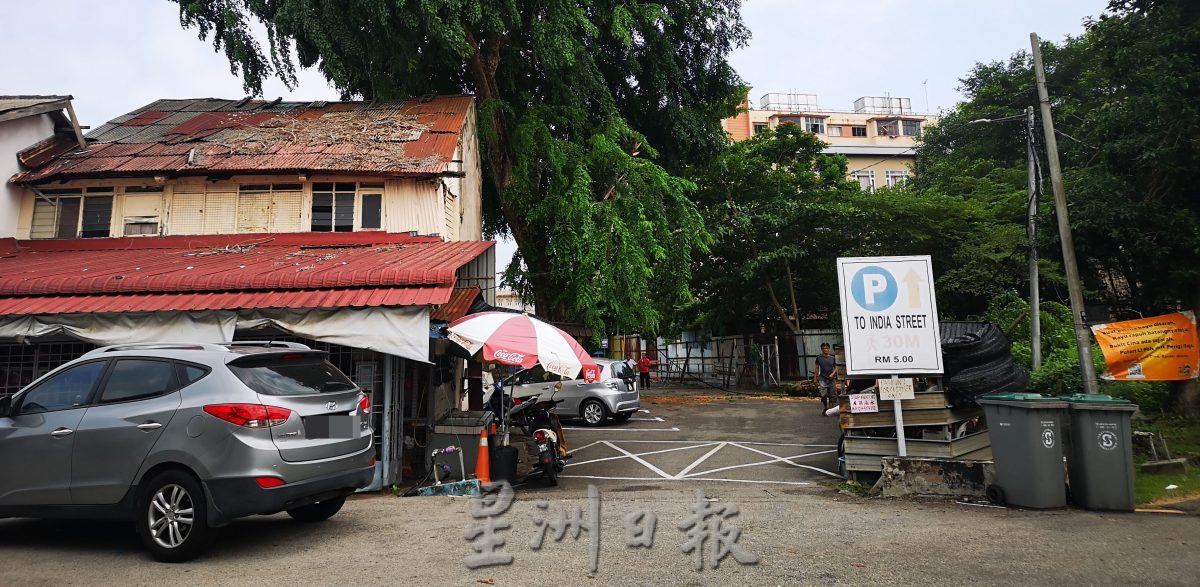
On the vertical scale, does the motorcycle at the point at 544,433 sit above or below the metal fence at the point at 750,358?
below

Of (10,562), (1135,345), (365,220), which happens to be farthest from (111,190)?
(1135,345)

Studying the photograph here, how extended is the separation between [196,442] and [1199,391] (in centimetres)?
1558

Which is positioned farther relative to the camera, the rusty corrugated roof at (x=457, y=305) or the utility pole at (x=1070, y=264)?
the utility pole at (x=1070, y=264)

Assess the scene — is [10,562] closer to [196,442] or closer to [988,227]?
[196,442]

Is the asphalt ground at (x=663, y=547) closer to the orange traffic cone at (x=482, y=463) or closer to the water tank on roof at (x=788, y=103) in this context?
the orange traffic cone at (x=482, y=463)

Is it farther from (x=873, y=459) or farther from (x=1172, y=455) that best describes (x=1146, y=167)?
(x=873, y=459)

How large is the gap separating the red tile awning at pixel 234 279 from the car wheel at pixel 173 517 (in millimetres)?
3823

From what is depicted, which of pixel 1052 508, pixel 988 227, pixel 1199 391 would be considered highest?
pixel 988 227

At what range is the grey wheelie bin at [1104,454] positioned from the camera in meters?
7.32

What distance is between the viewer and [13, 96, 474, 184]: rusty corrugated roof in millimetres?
13539

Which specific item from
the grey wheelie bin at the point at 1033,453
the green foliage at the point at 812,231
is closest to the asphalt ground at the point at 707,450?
the grey wheelie bin at the point at 1033,453

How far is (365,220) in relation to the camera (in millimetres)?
13703

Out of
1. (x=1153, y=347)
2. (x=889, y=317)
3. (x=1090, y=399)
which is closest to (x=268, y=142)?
(x=889, y=317)

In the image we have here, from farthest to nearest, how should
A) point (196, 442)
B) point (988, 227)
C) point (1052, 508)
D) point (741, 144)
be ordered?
point (741, 144), point (988, 227), point (1052, 508), point (196, 442)
